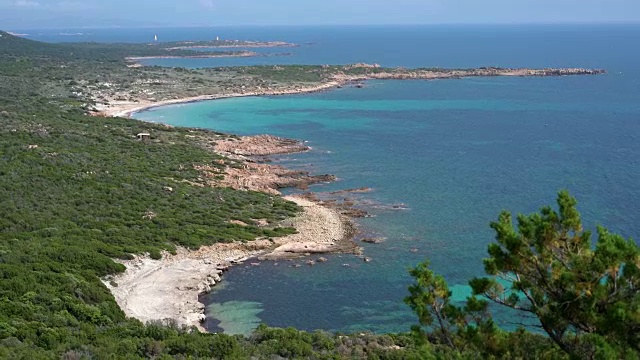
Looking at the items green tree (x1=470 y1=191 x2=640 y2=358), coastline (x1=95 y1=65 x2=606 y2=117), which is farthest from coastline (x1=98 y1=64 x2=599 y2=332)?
coastline (x1=95 y1=65 x2=606 y2=117)

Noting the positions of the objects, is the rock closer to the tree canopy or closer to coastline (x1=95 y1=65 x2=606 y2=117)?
the tree canopy

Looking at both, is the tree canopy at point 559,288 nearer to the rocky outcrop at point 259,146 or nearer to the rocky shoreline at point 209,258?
the rocky shoreline at point 209,258

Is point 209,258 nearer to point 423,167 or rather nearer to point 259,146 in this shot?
point 423,167

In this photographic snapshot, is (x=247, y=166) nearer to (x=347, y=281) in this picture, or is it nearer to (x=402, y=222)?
(x=402, y=222)

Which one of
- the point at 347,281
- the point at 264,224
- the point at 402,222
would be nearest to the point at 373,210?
the point at 402,222

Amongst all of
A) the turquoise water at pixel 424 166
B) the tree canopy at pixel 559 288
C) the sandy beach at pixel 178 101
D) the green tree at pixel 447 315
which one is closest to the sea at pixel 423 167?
the turquoise water at pixel 424 166

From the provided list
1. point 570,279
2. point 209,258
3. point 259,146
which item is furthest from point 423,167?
point 570,279
